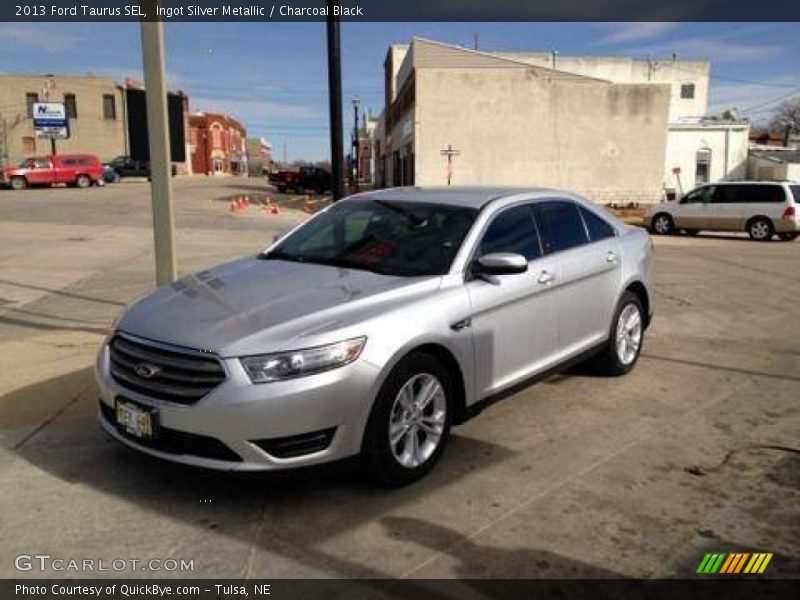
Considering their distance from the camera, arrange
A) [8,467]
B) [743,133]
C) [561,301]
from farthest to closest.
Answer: [743,133] → [561,301] → [8,467]

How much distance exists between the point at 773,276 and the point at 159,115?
36.1 ft

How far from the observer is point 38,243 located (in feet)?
55.1

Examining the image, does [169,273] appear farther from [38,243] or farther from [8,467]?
[38,243]

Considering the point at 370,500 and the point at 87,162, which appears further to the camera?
the point at 87,162

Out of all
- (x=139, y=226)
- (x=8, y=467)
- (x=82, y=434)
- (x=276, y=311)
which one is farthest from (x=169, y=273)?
(x=139, y=226)

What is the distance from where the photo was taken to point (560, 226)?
5.67 meters

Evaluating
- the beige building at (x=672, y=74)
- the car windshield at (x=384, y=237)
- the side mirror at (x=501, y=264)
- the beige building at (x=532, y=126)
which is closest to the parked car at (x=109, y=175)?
the beige building at (x=532, y=126)

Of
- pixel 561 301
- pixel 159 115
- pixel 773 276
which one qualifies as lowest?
pixel 773 276

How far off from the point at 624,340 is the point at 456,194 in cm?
201

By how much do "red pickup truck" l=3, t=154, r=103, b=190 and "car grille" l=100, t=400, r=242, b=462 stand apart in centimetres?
4450

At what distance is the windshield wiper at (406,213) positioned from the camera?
5.09 metres

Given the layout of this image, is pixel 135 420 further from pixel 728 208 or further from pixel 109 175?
pixel 109 175

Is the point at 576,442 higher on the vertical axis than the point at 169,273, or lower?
lower

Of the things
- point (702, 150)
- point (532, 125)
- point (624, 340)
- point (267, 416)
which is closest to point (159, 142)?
point (267, 416)
